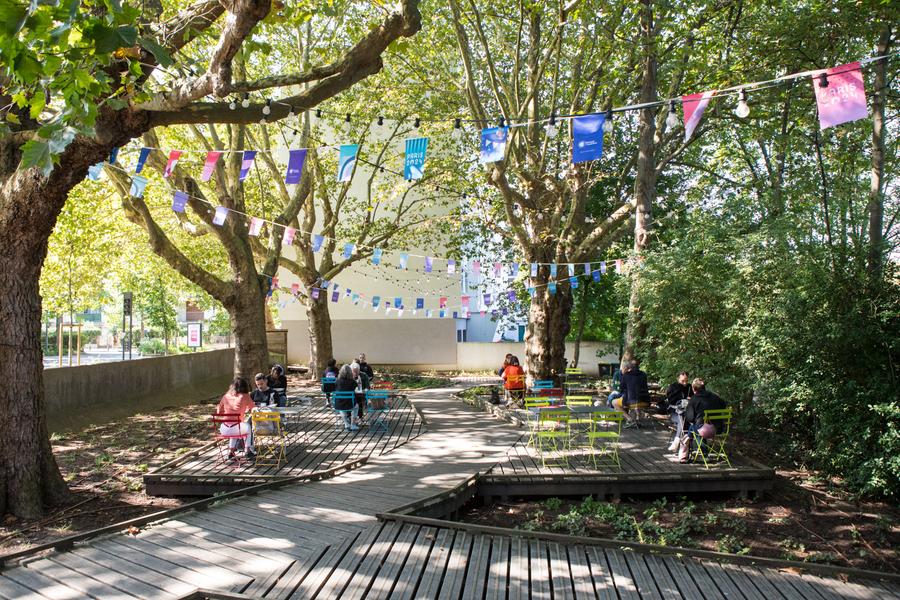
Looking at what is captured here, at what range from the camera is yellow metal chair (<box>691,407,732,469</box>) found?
884 centimetres

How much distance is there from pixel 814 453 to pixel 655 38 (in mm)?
7583

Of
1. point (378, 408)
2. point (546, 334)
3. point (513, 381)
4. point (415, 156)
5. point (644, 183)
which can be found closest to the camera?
point (415, 156)

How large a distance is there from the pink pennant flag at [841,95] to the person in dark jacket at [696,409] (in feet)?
12.9

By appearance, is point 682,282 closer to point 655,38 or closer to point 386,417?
point 655,38

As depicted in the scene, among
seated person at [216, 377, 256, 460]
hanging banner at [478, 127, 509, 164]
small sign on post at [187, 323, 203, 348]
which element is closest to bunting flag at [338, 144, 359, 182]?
hanging banner at [478, 127, 509, 164]

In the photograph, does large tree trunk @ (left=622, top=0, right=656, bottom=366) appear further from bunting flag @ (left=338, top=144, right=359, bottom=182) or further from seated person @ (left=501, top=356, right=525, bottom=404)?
bunting flag @ (left=338, top=144, right=359, bottom=182)

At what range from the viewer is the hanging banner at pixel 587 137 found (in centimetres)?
838

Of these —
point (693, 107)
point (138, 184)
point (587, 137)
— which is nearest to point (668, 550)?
point (693, 107)

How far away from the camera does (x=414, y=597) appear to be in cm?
474

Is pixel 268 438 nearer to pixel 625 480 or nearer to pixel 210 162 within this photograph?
pixel 210 162

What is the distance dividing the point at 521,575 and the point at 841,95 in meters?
5.50

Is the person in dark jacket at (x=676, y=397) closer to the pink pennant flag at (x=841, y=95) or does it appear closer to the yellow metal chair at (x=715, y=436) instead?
the yellow metal chair at (x=715, y=436)

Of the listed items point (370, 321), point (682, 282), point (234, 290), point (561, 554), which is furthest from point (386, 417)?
point (370, 321)

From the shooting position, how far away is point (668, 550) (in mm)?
5688
